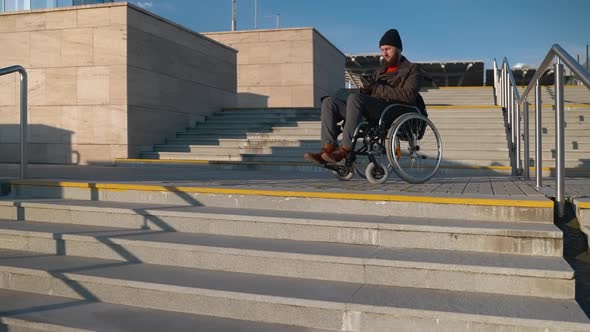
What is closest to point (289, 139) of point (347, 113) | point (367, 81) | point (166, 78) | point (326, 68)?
point (166, 78)

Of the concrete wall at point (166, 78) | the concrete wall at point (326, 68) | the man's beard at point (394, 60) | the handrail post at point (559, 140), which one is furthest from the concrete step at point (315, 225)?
the concrete wall at point (326, 68)

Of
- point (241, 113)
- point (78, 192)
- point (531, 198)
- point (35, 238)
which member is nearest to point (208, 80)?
point (241, 113)

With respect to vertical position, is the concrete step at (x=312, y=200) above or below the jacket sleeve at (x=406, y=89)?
below

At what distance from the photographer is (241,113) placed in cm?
1140

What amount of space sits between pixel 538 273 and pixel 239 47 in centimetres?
1472

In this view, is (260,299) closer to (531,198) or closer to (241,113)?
(531,198)

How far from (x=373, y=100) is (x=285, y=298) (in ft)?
7.61

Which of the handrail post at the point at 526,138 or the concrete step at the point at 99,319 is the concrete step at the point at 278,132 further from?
the concrete step at the point at 99,319

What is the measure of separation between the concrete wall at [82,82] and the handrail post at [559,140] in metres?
6.96

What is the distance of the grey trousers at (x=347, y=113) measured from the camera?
14.2 feet

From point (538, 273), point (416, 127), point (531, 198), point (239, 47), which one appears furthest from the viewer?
point (239, 47)

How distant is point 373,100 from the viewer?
4.45 meters

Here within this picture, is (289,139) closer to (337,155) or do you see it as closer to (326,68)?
(337,155)

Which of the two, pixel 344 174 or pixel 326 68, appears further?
pixel 326 68
